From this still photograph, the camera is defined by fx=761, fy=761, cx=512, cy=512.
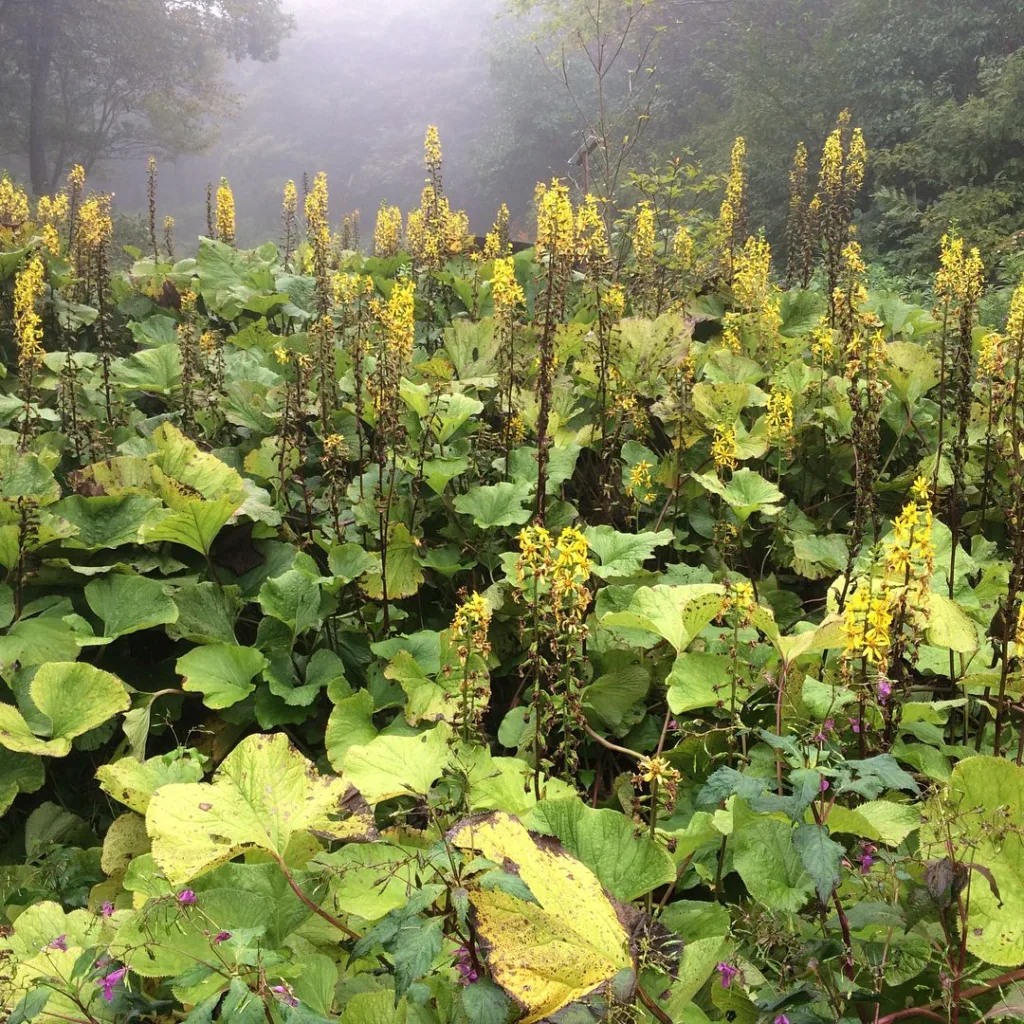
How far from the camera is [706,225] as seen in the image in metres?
5.44

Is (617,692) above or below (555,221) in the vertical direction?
below

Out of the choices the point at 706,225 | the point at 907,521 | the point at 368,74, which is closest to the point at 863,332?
the point at 907,521

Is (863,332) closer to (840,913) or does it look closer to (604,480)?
(604,480)

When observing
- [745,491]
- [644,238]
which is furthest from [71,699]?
[644,238]

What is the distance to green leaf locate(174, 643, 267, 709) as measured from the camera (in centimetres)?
212

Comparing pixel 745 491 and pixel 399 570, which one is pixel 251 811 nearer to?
pixel 399 570

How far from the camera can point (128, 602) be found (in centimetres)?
228

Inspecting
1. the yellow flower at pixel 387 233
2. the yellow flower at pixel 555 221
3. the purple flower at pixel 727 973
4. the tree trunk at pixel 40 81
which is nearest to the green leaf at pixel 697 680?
the purple flower at pixel 727 973

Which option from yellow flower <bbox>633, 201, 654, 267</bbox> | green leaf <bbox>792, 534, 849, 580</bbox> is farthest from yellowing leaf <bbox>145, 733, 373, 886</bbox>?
yellow flower <bbox>633, 201, 654, 267</bbox>

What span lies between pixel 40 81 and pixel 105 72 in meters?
2.95

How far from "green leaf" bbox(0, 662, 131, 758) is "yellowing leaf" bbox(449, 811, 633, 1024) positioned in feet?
3.97

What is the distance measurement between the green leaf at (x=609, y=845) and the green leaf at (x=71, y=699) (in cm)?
117

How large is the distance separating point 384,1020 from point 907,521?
3.91ft

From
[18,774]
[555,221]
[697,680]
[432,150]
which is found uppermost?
[432,150]
